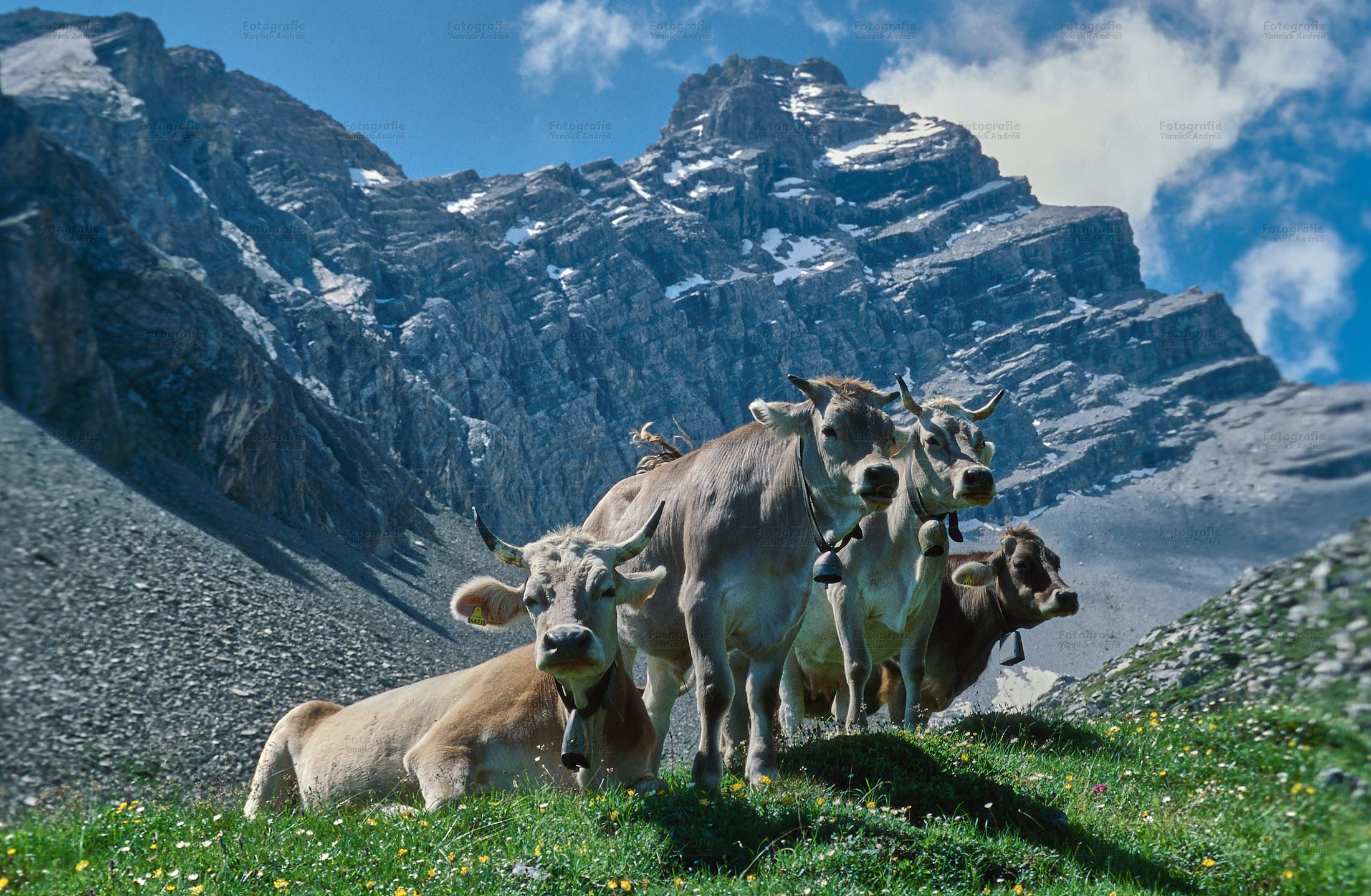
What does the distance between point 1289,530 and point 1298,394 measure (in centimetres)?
48

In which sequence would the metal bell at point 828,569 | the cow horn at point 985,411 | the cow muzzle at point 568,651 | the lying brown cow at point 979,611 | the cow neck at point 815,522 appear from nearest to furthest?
the cow muzzle at point 568,651 → the metal bell at point 828,569 → the cow neck at point 815,522 → the cow horn at point 985,411 → the lying brown cow at point 979,611

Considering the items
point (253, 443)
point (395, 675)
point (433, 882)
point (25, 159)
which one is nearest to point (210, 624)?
point (395, 675)

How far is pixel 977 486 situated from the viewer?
9.68 m

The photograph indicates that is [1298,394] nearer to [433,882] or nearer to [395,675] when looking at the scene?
[433,882]

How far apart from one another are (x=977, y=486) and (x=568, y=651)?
17.8 feet

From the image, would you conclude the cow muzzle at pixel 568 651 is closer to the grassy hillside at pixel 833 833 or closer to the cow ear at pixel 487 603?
the grassy hillside at pixel 833 833

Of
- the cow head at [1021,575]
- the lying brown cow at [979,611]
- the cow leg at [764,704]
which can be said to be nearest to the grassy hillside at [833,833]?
the cow leg at [764,704]

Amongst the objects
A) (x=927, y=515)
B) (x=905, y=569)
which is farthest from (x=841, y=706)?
(x=927, y=515)

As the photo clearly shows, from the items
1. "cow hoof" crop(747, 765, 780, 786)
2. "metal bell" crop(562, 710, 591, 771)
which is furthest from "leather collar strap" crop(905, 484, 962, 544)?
"metal bell" crop(562, 710, 591, 771)

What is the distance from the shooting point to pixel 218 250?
148m

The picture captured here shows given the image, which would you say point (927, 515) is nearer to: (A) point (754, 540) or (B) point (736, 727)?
(B) point (736, 727)

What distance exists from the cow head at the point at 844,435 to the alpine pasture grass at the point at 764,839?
217 centimetres

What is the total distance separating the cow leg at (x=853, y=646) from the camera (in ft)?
31.4

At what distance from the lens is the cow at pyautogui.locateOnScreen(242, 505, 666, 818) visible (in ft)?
22.1
